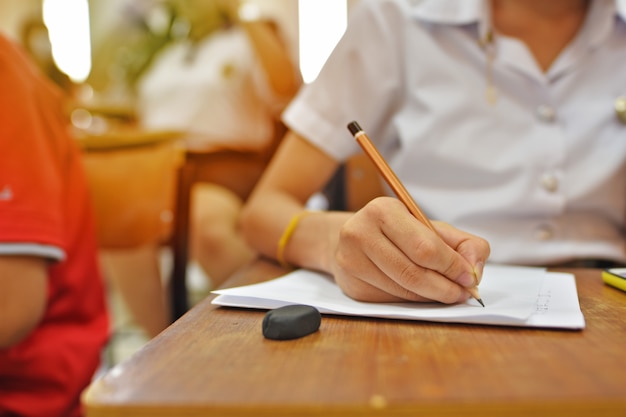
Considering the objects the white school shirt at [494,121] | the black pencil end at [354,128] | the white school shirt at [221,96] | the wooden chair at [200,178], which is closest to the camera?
the black pencil end at [354,128]

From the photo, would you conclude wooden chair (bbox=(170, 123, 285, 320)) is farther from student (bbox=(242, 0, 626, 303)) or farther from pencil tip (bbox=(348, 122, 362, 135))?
pencil tip (bbox=(348, 122, 362, 135))

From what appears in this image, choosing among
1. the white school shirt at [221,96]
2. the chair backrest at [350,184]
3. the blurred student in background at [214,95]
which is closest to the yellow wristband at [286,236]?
the chair backrest at [350,184]

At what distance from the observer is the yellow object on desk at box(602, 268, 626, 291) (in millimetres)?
581

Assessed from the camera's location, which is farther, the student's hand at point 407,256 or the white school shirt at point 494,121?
the white school shirt at point 494,121

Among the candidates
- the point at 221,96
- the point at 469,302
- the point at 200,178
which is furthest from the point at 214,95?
the point at 469,302

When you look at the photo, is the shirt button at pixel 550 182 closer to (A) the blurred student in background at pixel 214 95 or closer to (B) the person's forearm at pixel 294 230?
(B) the person's forearm at pixel 294 230

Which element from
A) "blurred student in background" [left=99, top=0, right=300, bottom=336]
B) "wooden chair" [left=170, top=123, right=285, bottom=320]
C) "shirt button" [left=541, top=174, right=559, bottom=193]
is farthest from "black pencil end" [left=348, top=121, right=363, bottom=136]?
"blurred student in background" [left=99, top=0, right=300, bottom=336]

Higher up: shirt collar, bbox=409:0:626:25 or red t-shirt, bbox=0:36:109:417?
shirt collar, bbox=409:0:626:25

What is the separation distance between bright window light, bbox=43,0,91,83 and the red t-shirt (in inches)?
130

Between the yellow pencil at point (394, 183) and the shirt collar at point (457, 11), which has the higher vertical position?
the shirt collar at point (457, 11)

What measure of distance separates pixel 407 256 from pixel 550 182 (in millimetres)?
397

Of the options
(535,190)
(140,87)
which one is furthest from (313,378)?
(140,87)

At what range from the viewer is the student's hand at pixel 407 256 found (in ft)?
1.57

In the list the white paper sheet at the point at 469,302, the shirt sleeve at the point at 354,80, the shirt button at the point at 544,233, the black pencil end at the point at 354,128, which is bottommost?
the shirt button at the point at 544,233
